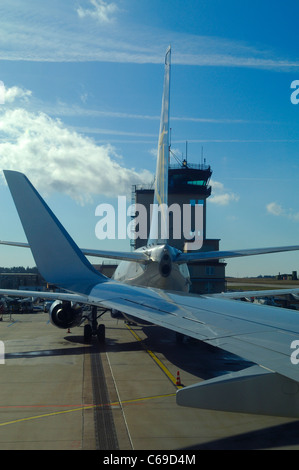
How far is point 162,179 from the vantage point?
78.9 ft

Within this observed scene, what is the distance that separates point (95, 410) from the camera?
41.9ft

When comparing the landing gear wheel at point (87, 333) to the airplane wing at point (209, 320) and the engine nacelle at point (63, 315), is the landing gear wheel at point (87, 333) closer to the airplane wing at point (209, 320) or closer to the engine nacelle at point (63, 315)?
the engine nacelle at point (63, 315)

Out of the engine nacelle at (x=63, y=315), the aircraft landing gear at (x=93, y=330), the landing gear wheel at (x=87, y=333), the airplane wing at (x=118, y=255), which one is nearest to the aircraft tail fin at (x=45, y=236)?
the airplane wing at (x=118, y=255)

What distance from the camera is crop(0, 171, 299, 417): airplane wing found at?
19.0ft

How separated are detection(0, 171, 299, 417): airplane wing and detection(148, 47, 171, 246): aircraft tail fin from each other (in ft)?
37.6

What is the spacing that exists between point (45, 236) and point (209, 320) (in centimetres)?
428

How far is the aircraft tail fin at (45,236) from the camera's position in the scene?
9.51 m

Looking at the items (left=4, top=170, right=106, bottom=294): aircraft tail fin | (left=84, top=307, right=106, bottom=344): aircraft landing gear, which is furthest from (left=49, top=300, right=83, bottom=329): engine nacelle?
(left=4, top=170, right=106, bottom=294): aircraft tail fin

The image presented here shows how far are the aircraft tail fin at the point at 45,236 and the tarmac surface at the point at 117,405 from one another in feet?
12.9

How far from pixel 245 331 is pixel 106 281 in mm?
5746

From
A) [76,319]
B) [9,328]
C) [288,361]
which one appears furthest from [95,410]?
[9,328]

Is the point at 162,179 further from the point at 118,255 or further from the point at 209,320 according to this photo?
the point at 209,320

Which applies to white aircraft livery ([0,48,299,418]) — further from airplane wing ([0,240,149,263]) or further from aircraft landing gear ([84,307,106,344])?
aircraft landing gear ([84,307,106,344])
